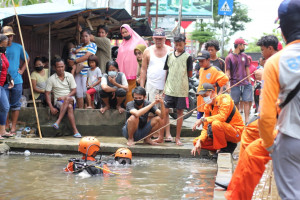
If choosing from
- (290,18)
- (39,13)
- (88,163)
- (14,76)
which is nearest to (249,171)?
(290,18)

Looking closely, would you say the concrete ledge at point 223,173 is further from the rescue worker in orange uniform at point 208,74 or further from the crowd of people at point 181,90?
the rescue worker in orange uniform at point 208,74

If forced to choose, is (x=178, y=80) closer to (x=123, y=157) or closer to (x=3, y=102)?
(x=123, y=157)

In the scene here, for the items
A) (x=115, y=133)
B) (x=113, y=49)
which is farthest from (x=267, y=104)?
(x=113, y=49)

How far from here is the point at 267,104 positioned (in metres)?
3.33

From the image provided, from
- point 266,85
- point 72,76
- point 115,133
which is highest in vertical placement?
point 266,85

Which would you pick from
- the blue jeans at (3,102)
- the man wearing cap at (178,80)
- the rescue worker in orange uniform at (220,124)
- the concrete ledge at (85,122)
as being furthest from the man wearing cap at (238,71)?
the blue jeans at (3,102)

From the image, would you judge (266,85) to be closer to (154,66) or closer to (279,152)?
(279,152)

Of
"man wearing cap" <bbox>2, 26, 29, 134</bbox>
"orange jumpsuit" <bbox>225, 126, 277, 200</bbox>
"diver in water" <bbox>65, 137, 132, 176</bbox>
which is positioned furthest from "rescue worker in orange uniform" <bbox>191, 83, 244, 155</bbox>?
"man wearing cap" <bbox>2, 26, 29, 134</bbox>

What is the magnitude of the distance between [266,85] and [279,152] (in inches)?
18.0

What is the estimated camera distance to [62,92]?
35.6ft

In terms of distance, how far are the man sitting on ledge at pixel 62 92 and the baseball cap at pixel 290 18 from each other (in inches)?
301

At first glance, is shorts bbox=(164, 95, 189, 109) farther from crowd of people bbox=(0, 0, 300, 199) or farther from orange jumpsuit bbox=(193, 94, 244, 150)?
orange jumpsuit bbox=(193, 94, 244, 150)

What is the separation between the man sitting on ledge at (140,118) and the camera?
29.4 ft

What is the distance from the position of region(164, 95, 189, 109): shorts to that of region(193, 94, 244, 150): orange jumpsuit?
1297 millimetres
